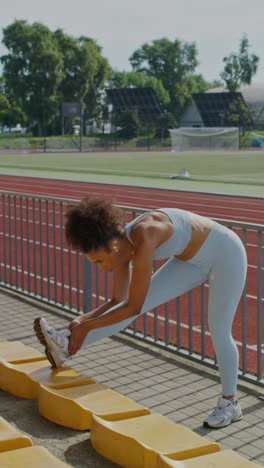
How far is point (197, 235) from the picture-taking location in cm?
487

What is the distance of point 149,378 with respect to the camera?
6.20 metres

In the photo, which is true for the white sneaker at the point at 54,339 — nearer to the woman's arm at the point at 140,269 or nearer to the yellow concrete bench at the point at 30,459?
the woman's arm at the point at 140,269

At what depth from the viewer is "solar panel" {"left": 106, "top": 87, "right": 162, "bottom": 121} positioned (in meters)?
109

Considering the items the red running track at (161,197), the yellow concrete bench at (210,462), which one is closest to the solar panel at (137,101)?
the red running track at (161,197)

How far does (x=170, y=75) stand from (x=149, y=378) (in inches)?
5118

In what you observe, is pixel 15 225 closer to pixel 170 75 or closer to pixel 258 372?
pixel 258 372

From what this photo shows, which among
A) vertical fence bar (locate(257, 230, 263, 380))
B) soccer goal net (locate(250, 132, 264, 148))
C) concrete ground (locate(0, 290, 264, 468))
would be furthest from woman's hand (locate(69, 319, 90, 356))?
soccer goal net (locate(250, 132, 264, 148))

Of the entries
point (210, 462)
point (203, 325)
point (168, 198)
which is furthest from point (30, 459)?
point (168, 198)

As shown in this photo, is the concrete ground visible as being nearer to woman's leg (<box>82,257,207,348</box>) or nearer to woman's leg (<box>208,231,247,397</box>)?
woman's leg (<box>208,231,247,397</box>)

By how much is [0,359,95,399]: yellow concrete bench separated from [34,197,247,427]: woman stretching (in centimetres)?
15

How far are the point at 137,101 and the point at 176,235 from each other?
10733 cm

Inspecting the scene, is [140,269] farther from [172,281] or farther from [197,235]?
[172,281]

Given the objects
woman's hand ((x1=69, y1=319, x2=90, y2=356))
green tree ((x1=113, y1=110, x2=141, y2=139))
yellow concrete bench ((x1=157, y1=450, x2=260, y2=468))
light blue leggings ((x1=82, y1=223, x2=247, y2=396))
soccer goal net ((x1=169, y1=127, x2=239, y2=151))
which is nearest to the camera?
yellow concrete bench ((x1=157, y1=450, x2=260, y2=468))

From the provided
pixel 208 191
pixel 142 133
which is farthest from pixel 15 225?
pixel 142 133
